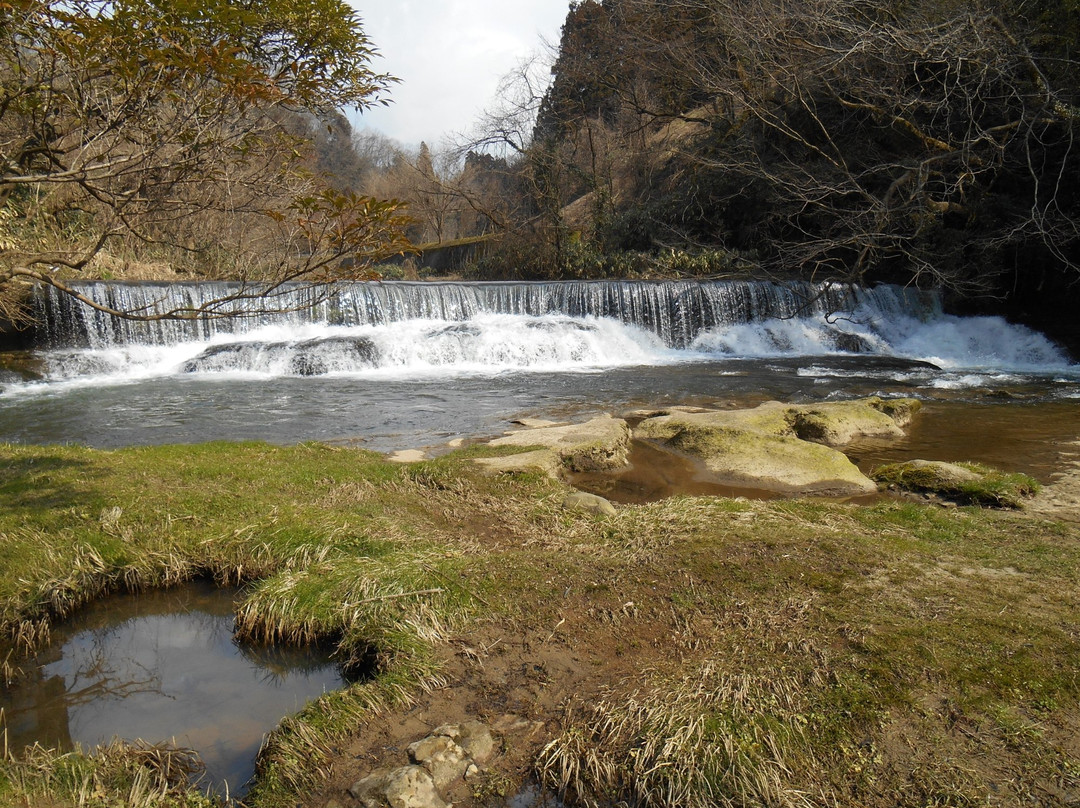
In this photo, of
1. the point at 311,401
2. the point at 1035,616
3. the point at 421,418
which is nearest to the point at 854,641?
the point at 1035,616

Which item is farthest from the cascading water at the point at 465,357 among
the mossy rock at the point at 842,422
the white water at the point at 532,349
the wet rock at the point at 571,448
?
the mossy rock at the point at 842,422

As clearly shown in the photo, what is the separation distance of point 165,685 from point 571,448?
3929 millimetres

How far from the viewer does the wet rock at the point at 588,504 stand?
521 cm

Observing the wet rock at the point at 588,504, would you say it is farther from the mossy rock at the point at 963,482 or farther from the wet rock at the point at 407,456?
the mossy rock at the point at 963,482

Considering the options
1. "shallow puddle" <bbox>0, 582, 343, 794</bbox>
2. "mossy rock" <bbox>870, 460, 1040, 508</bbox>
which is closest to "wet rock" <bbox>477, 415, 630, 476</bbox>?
"mossy rock" <bbox>870, 460, 1040, 508</bbox>

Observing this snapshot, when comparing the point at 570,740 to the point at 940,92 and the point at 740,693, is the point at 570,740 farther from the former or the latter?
the point at 940,92

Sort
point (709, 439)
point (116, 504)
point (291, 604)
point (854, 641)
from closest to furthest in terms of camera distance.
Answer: point (854, 641)
point (291, 604)
point (116, 504)
point (709, 439)

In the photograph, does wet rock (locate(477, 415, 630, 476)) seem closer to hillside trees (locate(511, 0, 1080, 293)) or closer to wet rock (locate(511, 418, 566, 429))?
wet rock (locate(511, 418, 566, 429))

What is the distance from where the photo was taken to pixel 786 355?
1692 cm

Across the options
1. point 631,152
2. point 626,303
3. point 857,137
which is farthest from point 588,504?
point 631,152

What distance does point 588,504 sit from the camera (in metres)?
Answer: 5.34

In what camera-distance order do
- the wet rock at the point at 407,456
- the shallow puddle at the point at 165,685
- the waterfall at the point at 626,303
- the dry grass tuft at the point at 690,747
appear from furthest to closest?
1. the waterfall at the point at 626,303
2. the wet rock at the point at 407,456
3. the shallow puddle at the point at 165,685
4. the dry grass tuft at the point at 690,747

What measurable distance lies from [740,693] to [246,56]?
155 inches

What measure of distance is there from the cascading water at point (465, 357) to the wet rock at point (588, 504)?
3.48 m
